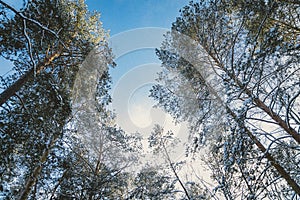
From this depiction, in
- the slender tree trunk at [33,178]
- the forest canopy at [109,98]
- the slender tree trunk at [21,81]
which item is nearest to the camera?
the forest canopy at [109,98]

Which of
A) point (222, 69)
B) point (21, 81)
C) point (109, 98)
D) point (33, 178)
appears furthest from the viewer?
point (109, 98)

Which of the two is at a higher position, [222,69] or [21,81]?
[222,69]

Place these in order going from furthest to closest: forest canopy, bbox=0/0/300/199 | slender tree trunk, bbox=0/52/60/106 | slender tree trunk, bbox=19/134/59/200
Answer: slender tree trunk, bbox=19/134/59/200, slender tree trunk, bbox=0/52/60/106, forest canopy, bbox=0/0/300/199

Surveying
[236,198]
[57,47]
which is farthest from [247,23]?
[57,47]

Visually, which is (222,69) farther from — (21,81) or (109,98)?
(21,81)

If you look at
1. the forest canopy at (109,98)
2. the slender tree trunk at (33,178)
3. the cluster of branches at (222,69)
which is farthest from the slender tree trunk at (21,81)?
the cluster of branches at (222,69)

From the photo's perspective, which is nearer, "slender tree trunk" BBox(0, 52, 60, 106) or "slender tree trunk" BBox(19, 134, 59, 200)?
"slender tree trunk" BBox(0, 52, 60, 106)

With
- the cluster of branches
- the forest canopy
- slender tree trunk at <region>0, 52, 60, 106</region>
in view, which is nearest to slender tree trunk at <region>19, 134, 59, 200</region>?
the forest canopy

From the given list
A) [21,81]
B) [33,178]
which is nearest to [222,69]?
[21,81]

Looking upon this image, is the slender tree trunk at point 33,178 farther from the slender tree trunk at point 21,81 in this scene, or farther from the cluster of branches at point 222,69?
the cluster of branches at point 222,69

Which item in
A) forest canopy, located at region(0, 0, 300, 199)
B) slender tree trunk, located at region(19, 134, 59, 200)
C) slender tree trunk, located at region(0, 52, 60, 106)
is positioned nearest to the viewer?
forest canopy, located at region(0, 0, 300, 199)

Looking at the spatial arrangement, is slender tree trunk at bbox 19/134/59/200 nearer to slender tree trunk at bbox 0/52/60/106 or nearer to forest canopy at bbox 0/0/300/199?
forest canopy at bbox 0/0/300/199

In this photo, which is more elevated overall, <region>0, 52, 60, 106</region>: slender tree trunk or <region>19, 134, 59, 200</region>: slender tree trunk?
<region>0, 52, 60, 106</region>: slender tree trunk

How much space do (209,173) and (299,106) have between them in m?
4.59
